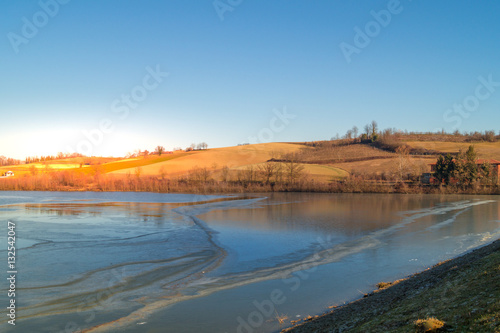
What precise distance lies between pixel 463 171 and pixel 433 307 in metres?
60.6

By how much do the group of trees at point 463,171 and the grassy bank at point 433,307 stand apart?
56501 millimetres

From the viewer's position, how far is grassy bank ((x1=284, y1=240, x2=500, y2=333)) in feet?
17.0

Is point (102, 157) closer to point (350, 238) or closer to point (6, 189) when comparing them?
point (6, 189)

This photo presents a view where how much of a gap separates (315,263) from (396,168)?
58557mm

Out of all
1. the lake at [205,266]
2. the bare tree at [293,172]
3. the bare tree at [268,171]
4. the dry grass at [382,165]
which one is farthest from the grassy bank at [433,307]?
the dry grass at [382,165]

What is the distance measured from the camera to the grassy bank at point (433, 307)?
17.0 feet

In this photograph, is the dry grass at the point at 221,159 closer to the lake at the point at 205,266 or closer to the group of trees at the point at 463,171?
the group of trees at the point at 463,171

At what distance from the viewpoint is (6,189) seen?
66812mm

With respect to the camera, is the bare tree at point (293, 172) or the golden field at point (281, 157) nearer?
the bare tree at point (293, 172)

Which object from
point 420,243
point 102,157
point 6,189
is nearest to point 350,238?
point 420,243

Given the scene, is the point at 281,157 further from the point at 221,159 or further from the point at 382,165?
the point at 382,165

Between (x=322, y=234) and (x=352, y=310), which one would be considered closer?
(x=352, y=310)

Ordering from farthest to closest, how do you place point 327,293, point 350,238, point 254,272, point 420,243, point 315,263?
point 350,238 → point 420,243 → point 315,263 → point 254,272 → point 327,293

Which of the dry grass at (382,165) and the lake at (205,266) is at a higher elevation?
the dry grass at (382,165)
